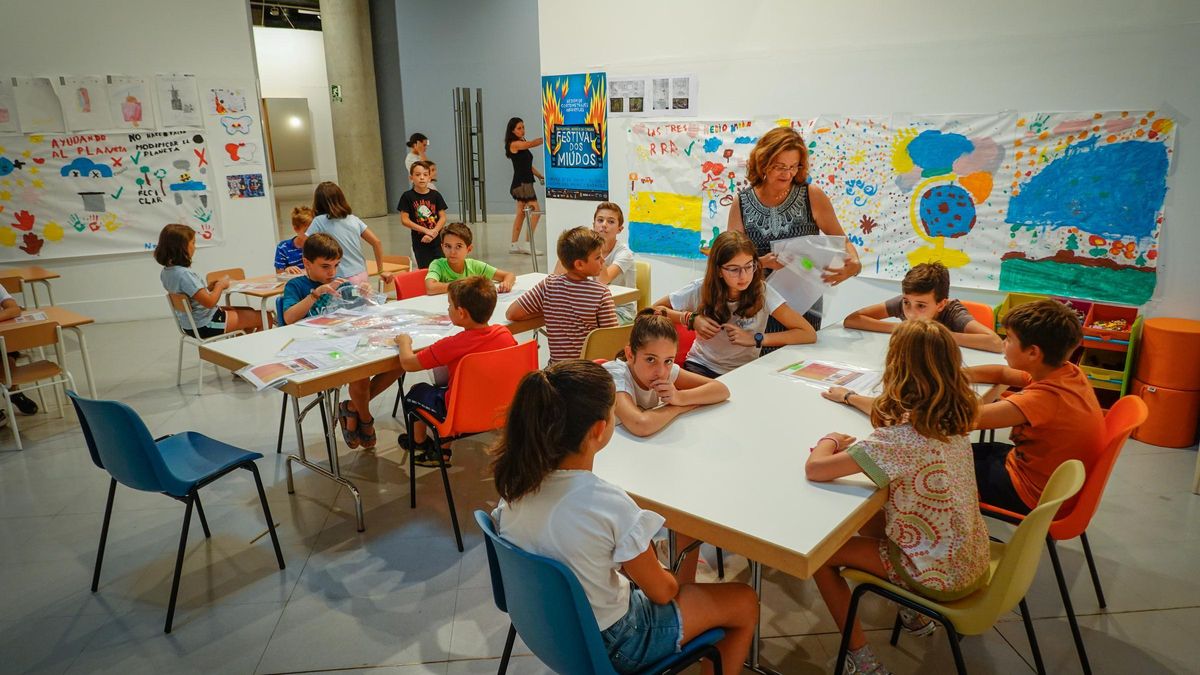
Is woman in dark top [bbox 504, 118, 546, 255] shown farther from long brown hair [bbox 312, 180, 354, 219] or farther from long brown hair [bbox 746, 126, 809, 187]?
Answer: long brown hair [bbox 746, 126, 809, 187]

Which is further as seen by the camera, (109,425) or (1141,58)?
(1141,58)

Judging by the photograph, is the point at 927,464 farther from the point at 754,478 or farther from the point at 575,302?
the point at 575,302

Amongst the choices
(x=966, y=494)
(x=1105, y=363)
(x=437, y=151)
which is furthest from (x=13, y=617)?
(x=437, y=151)

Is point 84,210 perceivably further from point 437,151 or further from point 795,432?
point 795,432

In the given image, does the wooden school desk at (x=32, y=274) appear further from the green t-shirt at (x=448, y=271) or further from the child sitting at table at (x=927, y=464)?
the child sitting at table at (x=927, y=464)

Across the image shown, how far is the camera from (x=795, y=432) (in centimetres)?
224

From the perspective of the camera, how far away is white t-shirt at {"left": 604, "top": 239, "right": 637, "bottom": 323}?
4.54 metres

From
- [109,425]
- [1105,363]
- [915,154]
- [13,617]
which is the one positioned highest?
[915,154]

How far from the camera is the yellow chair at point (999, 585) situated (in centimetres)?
170

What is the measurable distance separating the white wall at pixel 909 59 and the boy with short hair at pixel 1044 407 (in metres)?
1.17

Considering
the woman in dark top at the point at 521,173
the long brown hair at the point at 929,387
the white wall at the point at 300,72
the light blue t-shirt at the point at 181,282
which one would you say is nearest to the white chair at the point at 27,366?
the light blue t-shirt at the point at 181,282

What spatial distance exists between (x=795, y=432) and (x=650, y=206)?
416cm

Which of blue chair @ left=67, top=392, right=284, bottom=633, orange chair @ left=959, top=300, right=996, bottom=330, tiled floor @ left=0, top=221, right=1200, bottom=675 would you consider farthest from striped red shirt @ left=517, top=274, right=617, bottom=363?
Answer: orange chair @ left=959, top=300, right=996, bottom=330

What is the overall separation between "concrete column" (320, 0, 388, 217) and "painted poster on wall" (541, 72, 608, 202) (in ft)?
21.6
